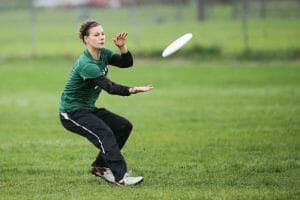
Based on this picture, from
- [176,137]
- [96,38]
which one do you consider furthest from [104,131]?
[176,137]

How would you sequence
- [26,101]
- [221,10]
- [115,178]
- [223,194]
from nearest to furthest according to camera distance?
[223,194], [115,178], [26,101], [221,10]

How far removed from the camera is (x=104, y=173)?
8883mm

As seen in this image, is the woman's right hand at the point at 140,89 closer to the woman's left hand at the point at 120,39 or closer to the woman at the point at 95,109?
the woman at the point at 95,109

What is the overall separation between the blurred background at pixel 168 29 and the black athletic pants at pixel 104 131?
1631 cm

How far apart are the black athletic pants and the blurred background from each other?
16.3 m

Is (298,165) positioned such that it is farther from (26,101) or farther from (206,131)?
(26,101)

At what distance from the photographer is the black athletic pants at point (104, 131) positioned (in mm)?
8496

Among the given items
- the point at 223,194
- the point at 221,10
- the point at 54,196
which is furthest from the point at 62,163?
the point at 221,10

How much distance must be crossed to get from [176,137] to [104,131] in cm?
402

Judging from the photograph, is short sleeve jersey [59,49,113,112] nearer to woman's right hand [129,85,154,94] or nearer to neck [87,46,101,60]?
neck [87,46,101,60]

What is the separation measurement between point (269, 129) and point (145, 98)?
5793 millimetres

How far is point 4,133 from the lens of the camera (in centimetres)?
1312

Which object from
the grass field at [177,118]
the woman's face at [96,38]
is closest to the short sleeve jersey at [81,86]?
the woman's face at [96,38]

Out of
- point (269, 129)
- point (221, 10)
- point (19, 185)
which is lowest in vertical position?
point (221, 10)
